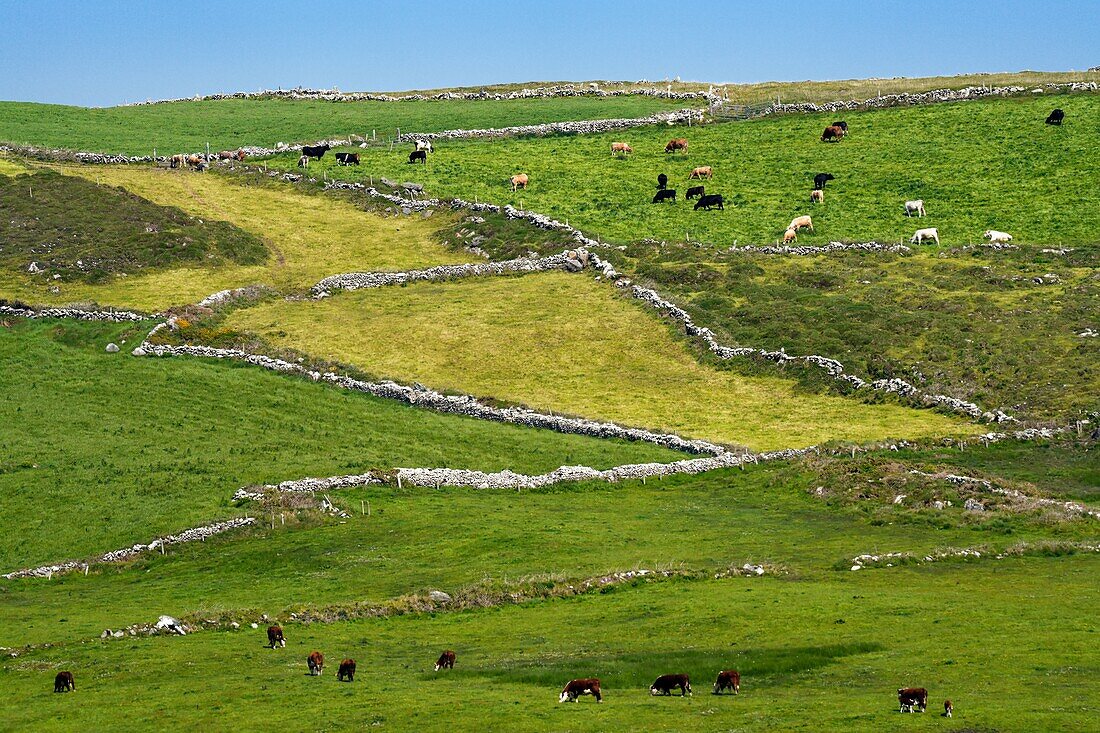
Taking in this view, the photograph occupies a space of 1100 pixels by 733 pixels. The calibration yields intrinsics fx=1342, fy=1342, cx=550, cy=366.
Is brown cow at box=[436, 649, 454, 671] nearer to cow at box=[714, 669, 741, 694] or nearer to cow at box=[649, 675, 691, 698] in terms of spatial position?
cow at box=[649, 675, 691, 698]

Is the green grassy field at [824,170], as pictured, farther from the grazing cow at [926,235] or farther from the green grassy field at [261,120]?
the green grassy field at [261,120]

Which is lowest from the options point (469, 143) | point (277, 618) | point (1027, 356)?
point (277, 618)

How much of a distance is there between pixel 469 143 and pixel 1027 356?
2484 inches

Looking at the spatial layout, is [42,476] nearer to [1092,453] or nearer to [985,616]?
[985,616]

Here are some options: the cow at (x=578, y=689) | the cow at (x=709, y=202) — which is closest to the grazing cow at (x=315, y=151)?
the cow at (x=709, y=202)

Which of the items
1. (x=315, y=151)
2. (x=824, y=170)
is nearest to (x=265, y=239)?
(x=315, y=151)

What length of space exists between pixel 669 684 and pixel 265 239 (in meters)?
71.7

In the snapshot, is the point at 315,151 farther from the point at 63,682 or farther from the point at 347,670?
the point at 347,670

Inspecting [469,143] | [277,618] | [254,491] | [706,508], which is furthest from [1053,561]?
[469,143]

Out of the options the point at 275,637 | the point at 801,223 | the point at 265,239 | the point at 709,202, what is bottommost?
the point at 275,637

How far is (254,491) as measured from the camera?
57125mm

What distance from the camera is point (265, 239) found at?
322 ft

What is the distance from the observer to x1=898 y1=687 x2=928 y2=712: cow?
2909cm

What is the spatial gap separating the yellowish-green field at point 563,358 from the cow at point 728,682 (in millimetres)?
31797
